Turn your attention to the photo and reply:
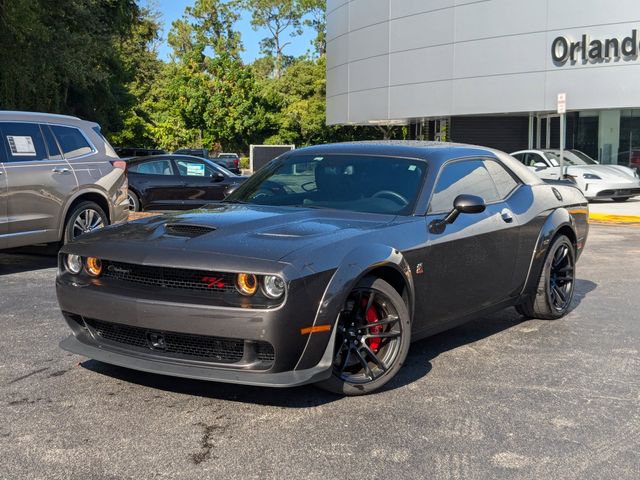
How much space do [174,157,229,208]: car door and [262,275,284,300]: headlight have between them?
40.2 feet

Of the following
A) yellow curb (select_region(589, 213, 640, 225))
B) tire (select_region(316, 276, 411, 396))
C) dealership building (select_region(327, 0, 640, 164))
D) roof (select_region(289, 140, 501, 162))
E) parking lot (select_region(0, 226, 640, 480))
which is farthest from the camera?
dealership building (select_region(327, 0, 640, 164))

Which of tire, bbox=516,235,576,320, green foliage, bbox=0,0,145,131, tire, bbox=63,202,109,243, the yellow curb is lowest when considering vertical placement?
the yellow curb

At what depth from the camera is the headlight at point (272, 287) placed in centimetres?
386

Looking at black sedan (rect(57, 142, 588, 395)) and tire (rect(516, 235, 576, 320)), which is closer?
black sedan (rect(57, 142, 588, 395))

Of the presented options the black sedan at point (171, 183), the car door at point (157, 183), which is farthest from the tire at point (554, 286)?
the car door at point (157, 183)

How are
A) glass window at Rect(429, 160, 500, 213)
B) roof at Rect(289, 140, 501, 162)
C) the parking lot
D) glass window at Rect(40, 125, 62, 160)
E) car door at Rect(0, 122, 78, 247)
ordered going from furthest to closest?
glass window at Rect(40, 125, 62, 160) < car door at Rect(0, 122, 78, 247) < roof at Rect(289, 140, 501, 162) < glass window at Rect(429, 160, 500, 213) < the parking lot

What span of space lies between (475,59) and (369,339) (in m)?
26.5

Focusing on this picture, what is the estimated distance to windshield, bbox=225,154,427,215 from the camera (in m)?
5.07

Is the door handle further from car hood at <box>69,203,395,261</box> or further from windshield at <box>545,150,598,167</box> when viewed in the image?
windshield at <box>545,150,598,167</box>

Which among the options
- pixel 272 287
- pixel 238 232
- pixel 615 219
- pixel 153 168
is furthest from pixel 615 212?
pixel 272 287

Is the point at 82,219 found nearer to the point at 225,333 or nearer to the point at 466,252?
the point at 466,252

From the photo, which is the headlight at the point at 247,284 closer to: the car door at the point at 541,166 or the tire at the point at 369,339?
the tire at the point at 369,339

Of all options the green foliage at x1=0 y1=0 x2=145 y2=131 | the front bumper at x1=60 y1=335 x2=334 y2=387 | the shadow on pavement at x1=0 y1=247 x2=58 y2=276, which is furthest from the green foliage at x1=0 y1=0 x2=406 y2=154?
the front bumper at x1=60 y1=335 x2=334 y2=387

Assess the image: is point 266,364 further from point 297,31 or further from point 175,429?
point 297,31
